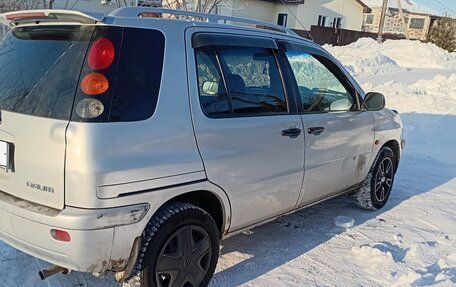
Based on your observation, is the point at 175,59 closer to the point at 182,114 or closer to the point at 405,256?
the point at 182,114

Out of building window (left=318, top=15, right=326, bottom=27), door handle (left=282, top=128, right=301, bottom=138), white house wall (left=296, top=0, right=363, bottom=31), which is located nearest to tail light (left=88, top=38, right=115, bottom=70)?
door handle (left=282, top=128, right=301, bottom=138)

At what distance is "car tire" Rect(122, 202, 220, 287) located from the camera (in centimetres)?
277

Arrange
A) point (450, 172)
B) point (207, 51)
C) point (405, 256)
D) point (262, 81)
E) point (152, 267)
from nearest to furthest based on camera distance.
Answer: point (152, 267) → point (207, 51) → point (262, 81) → point (405, 256) → point (450, 172)

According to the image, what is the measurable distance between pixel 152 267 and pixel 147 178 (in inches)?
23.1

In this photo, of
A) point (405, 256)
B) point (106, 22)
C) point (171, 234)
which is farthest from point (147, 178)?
point (405, 256)

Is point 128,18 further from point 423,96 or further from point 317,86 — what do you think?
point 423,96

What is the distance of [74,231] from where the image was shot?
247 centimetres

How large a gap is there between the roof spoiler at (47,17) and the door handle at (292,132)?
167 cm

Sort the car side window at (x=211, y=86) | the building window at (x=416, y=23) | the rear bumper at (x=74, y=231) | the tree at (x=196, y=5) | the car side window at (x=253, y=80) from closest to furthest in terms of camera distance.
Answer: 1. the rear bumper at (x=74, y=231)
2. the car side window at (x=211, y=86)
3. the car side window at (x=253, y=80)
4. the tree at (x=196, y=5)
5. the building window at (x=416, y=23)

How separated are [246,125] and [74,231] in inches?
55.4

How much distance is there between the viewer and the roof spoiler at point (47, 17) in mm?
2604

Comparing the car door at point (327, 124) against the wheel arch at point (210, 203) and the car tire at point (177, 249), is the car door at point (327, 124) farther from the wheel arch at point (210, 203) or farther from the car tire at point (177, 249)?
the car tire at point (177, 249)

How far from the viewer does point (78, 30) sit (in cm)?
265

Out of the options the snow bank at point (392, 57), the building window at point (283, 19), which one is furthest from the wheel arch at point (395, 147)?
the building window at point (283, 19)
